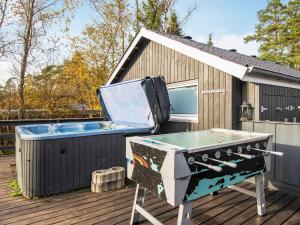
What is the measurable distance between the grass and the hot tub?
0.14m

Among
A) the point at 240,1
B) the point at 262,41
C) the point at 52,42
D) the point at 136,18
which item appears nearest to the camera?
→ the point at 240,1

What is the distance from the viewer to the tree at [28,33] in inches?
413

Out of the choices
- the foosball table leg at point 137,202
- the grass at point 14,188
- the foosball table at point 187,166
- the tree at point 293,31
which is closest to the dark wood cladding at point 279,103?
the foosball table at point 187,166

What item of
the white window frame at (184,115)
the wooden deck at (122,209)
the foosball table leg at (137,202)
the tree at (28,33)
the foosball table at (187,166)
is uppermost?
the tree at (28,33)

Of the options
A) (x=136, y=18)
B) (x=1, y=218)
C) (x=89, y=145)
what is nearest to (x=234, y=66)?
(x=89, y=145)

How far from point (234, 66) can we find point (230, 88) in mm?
480

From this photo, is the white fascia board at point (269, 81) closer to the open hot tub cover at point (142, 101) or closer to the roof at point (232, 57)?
the roof at point (232, 57)

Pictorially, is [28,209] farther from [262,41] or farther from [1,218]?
[262,41]

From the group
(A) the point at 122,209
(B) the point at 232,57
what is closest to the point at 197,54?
(B) the point at 232,57

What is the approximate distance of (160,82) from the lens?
5.11 meters

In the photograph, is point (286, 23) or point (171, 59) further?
point (286, 23)

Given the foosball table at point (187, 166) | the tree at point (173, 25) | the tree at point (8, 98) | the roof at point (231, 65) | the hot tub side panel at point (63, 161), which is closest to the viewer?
the foosball table at point (187, 166)

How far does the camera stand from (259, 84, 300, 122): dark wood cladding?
4.50 meters

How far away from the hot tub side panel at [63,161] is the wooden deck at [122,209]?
194mm
